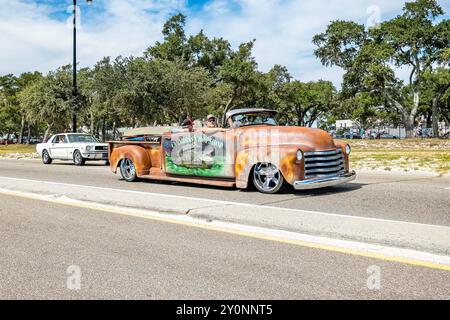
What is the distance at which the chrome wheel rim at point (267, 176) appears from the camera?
9312 mm

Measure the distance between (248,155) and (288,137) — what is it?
0.90 metres

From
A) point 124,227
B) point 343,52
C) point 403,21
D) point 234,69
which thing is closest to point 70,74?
point 234,69

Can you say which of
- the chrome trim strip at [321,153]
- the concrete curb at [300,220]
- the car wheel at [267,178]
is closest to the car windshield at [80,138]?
the concrete curb at [300,220]

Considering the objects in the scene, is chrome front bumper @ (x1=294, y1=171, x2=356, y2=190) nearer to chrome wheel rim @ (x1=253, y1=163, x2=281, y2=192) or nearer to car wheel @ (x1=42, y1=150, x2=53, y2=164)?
chrome wheel rim @ (x1=253, y1=163, x2=281, y2=192)

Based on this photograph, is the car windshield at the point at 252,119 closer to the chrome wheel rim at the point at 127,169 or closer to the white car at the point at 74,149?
the chrome wheel rim at the point at 127,169

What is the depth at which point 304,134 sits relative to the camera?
923cm

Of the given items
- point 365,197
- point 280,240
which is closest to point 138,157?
point 365,197

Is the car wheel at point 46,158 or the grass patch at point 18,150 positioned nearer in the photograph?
the car wheel at point 46,158

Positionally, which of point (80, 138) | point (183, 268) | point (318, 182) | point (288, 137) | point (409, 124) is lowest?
point (183, 268)

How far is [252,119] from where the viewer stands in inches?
416

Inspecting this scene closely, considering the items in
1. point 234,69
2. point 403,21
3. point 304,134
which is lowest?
point 304,134

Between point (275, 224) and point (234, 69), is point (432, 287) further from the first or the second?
point (234, 69)

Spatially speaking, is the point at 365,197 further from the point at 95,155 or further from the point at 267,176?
the point at 95,155
